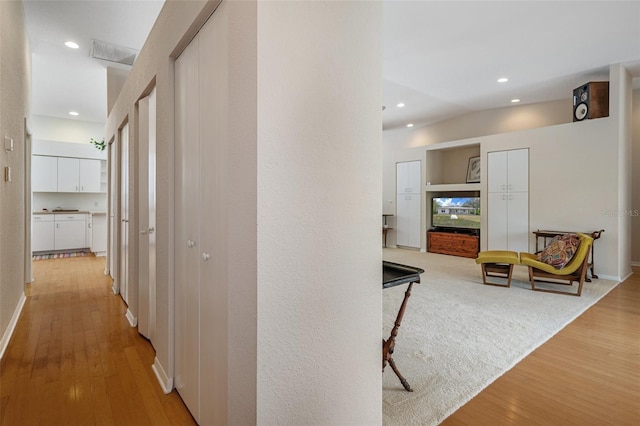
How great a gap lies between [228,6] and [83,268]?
5.96m

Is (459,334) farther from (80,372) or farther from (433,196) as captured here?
(433,196)

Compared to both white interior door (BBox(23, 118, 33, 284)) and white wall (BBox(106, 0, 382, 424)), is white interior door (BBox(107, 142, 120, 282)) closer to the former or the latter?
white interior door (BBox(23, 118, 33, 284))

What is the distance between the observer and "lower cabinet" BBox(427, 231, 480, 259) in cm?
655

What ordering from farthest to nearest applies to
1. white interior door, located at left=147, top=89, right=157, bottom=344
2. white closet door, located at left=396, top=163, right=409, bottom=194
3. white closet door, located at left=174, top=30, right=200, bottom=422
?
1. white closet door, located at left=396, top=163, right=409, bottom=194
2. white interior door, located at left=147, top=89, right=157, bottom=344
3. white closet door, located at left=174, top=30, right=200, bottom=422

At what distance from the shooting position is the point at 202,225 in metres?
1.57

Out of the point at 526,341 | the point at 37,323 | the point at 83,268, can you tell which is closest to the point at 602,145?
the point at 526,341

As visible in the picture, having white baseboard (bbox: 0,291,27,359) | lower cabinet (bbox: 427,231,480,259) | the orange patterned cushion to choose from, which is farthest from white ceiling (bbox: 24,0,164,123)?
lower cabinet (bbox: 427,231,480,259)

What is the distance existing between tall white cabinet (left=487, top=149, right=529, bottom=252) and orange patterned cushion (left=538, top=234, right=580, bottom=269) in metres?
1.57

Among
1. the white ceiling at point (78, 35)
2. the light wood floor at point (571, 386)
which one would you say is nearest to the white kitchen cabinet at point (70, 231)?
the white ceiling at point (78, 35)

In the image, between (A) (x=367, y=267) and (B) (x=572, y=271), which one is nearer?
(A) (x=367, y=267)

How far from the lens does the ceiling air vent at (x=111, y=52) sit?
4.11 meters

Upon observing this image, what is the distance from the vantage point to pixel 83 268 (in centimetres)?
551

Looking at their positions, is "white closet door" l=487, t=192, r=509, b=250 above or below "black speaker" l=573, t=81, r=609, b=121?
below

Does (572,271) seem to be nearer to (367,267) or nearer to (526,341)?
(526,341)
